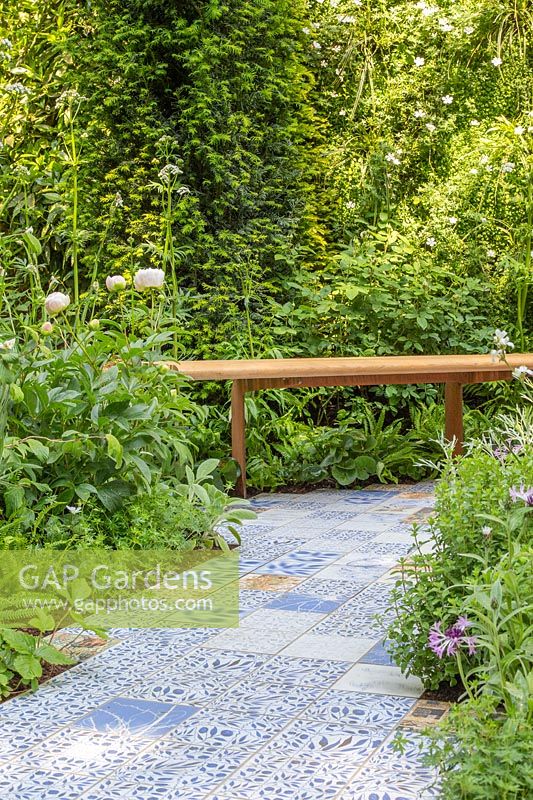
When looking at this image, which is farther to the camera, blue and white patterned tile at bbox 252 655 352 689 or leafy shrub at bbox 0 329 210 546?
leafy shrub at bbox 0 329 210 546

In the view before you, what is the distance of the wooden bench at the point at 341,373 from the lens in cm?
446

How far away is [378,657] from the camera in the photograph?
8.25 feet

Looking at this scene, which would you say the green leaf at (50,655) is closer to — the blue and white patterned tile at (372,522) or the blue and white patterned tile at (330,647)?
the blue and white patterned tile at (330,647)

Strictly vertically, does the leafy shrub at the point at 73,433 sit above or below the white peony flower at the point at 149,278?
below

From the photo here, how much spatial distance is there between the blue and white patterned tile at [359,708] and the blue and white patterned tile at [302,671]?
0.28 feet

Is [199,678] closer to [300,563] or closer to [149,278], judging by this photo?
[300,563]

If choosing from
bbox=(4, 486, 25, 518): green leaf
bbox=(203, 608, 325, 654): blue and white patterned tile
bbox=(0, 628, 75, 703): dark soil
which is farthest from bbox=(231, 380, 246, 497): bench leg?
bbox=(0, 628, 75, 703): dark soil

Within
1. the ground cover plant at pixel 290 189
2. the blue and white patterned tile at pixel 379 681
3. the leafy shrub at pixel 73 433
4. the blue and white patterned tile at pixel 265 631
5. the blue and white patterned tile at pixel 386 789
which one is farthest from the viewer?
the ground cover plant at pixel 290 189

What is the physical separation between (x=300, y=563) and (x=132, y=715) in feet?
4.60

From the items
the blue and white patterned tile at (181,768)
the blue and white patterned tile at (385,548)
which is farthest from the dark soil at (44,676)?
the blue and white patterned tile at (385,548)

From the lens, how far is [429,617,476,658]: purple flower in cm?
196

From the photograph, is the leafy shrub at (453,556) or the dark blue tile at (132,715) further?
the leafy shrub at (453,556)

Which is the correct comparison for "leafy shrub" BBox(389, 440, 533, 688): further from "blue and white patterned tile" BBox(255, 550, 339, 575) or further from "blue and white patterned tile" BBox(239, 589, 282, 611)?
"blue and white patterned tile" BBox(255, 550, 339, 575)

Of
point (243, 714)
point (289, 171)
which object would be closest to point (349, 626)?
point (243, 714)
